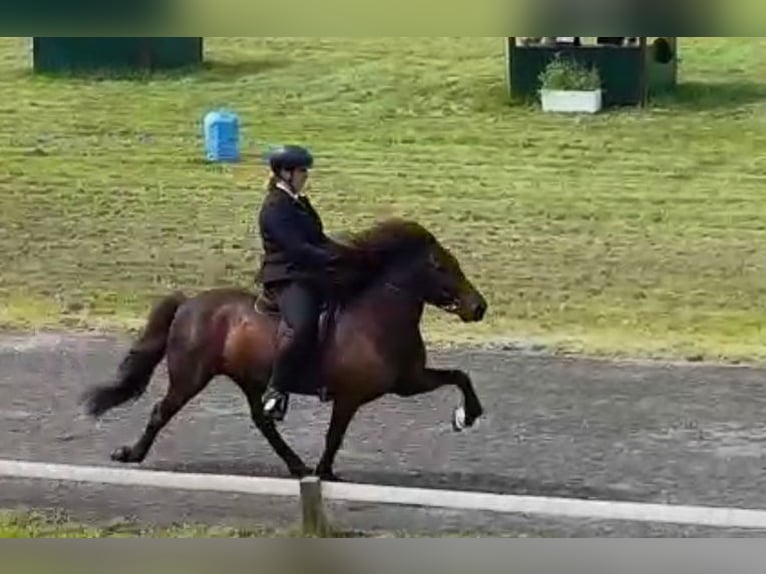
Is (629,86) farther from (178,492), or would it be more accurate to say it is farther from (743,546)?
(178,492)

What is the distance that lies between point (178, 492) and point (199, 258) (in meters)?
0.64

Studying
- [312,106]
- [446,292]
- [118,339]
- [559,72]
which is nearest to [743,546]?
[446,292]

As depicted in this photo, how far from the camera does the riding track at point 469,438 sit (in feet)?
13.0

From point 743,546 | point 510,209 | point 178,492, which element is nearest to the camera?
point 743,546

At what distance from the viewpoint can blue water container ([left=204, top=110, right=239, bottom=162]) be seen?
4.09 m

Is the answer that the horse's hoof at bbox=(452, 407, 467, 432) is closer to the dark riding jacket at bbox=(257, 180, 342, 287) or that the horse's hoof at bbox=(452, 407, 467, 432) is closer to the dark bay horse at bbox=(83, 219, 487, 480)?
the dark bay horse at bbox=(83, 219, 487, 480)

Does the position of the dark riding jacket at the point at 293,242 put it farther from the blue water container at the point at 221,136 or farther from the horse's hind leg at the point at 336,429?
the blue water container at the point at 221,136

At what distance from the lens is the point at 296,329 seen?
12.3 ft

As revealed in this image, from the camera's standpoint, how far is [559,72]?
392 centimetres

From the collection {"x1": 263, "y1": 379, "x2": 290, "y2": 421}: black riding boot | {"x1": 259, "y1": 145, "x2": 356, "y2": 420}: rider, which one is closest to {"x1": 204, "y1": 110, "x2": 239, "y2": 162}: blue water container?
{"x1": 259, "y1": 145, "x2": 356, "y2": 420}: rider

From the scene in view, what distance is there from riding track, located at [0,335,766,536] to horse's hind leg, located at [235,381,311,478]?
0.06 metres

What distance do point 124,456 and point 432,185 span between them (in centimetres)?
82

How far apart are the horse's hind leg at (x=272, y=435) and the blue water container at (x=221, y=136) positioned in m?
0.49

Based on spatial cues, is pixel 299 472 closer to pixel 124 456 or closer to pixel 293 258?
pixel 124 456
